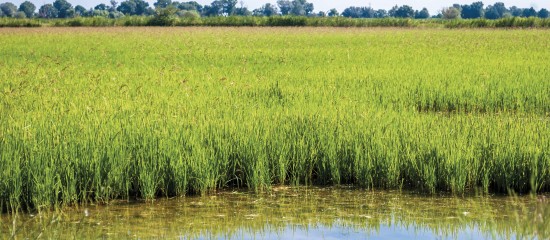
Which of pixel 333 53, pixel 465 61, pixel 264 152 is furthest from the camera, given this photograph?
→ pixel 333 53

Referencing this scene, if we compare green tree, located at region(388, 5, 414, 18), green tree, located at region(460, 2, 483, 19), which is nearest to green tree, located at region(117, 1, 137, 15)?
green tree, located at region(388, 5, 414, 18)

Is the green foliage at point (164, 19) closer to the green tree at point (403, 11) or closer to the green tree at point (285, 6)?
the green tree at point (403, 11)

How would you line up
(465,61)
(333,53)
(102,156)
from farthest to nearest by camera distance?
(333,53), (465,61), (102,156)

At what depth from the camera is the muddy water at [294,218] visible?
5.02 meters

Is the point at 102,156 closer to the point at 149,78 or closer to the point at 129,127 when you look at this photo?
the point at 129,127

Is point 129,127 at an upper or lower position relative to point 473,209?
upper

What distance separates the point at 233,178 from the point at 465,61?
34.2 feet

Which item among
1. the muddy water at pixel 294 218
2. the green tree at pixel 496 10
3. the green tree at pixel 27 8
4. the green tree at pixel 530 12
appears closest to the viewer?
the muddy water at pixel 294 218

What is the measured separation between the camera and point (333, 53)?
19.7 m

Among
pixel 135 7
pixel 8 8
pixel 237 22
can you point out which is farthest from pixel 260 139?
pixel 8 8

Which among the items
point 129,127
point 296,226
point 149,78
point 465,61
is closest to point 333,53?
point 465,61

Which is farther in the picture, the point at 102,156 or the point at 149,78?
the point at 149,78

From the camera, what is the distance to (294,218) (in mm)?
5457

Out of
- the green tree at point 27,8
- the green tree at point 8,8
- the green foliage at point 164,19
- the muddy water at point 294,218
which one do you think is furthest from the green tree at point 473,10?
the muddy water at point 294,218
